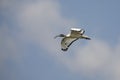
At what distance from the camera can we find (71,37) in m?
83.9

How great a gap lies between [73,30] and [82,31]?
4.93 feet

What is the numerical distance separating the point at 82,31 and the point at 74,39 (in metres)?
2.52

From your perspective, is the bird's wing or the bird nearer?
the bird

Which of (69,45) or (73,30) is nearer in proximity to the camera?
(73,30)

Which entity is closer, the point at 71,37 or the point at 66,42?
the point at 71,37

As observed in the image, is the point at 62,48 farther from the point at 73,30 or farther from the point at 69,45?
the point at 73,30

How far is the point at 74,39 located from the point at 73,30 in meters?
3.31

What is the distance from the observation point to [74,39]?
84812mm

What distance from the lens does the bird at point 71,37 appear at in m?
82.2

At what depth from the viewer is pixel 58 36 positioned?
281 ft

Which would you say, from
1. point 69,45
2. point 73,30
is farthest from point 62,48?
Answer: point 73,30

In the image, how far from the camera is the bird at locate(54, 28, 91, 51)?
3238 inches

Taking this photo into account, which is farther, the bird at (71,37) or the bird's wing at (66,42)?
the bird's wing at (66,42)

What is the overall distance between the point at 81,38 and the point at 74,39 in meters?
1.56
